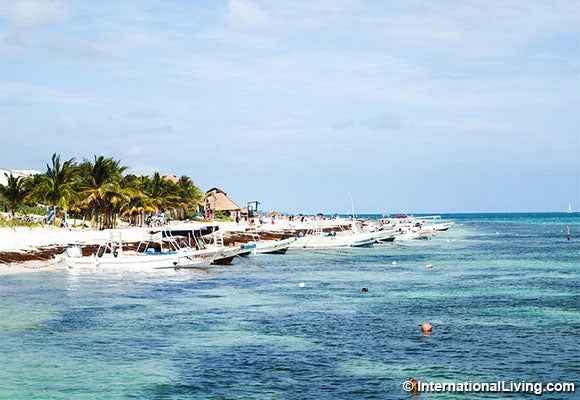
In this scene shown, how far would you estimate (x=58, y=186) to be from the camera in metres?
75.8

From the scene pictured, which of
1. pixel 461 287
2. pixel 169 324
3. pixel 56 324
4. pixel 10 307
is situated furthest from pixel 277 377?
pixel 461 287

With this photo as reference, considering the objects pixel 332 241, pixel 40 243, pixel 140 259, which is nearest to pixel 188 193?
pixel 332 241

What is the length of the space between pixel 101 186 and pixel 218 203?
6417 cm

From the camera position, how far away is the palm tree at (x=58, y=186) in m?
75.0

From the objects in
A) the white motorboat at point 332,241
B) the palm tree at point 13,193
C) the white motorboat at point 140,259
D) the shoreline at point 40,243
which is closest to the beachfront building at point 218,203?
the palm tree at point 13,193

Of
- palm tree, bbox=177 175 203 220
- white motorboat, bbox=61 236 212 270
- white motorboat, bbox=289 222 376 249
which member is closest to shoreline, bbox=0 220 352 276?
white motorboat, bbox=61 236 212 270

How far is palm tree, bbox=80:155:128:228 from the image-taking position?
81931 millimetres

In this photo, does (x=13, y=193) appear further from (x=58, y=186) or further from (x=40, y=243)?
(x=40, y=243)

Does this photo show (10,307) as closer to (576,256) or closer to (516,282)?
(516,282)

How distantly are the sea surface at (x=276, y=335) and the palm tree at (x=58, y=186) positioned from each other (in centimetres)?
3475

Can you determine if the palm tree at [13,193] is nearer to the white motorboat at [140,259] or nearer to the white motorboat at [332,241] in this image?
the white motorboat at [332,241]

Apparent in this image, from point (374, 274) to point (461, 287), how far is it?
893 centimetres

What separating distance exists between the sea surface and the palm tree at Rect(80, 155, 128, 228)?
41.2 m

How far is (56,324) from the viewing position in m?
25.4
